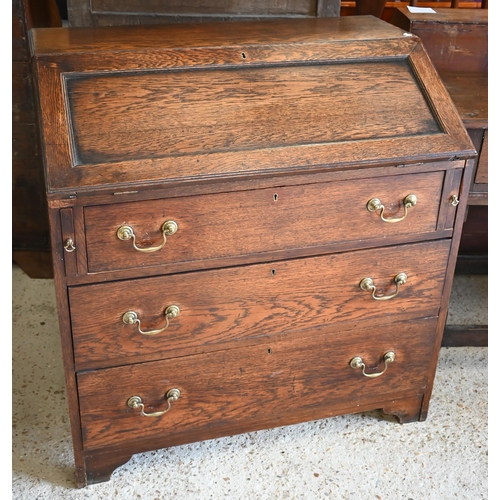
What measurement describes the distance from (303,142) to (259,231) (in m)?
0.25

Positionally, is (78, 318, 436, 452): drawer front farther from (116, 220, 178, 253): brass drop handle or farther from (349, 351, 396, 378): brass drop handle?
(116, 220, 178, 253): brass drop handle

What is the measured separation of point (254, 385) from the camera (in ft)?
6.61

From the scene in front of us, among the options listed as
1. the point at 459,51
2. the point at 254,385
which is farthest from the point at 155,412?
the point at 459,51

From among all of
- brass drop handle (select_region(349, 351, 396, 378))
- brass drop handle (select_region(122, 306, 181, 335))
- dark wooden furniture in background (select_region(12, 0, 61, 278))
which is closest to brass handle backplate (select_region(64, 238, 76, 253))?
brass drop handle (select_region(122, 306, 181, 335))

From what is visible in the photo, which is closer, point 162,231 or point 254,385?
point 162,231

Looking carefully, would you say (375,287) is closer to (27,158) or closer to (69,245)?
(69,245)

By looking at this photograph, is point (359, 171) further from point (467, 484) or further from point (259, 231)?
point (467, 484)

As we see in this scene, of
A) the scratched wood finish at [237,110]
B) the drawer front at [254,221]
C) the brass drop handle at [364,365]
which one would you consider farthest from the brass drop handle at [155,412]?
the scratched wood finish at [237,110]

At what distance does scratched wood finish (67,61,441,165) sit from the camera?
1.72 metres

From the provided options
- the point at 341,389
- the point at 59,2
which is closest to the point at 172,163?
the point at 341,389

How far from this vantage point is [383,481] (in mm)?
2051

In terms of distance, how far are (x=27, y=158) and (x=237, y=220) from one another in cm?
127

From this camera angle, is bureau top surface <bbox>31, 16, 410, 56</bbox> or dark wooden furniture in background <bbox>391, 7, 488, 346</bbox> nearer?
bureau top surface <bbox>31, 16, 410, 56</bbox>

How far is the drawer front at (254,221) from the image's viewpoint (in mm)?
1692
